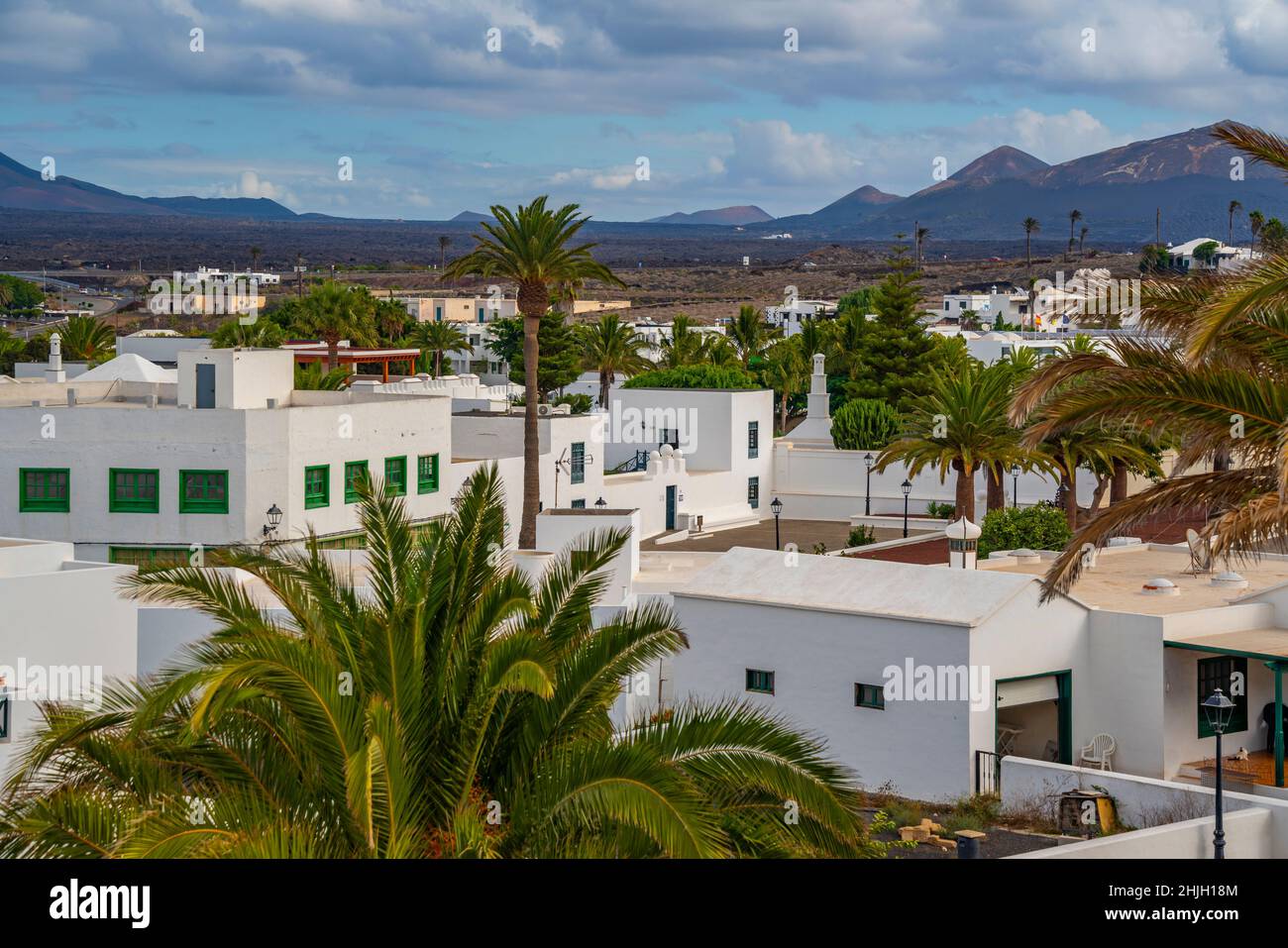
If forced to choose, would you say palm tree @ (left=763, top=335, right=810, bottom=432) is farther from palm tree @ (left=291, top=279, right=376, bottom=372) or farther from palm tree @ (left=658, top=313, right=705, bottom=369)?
palm tree @ (left=291, top=279, right=376, bottom=372)

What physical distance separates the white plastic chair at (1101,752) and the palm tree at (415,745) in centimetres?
1245

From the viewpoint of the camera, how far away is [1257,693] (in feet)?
79.1

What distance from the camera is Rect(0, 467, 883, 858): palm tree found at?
10484 mm

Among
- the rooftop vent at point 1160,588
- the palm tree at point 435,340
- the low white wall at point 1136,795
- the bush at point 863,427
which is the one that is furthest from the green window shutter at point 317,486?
the palm tree at point 435,340

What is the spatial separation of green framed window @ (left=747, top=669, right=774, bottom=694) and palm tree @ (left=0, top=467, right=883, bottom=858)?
482 inches

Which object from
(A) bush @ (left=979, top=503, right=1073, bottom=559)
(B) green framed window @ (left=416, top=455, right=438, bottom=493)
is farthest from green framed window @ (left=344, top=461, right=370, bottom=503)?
(A) bush @ (left=979, top=503, right=1073, bottom=559)

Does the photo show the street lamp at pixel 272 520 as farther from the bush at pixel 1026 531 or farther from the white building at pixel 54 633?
the bush at pixel 1026 531

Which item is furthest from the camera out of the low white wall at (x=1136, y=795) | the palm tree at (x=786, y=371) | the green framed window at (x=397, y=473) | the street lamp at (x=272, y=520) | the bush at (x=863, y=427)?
the palm tree at (x=786, y=371)

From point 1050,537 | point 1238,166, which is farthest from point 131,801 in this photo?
point 1050,537

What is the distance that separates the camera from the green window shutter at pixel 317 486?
4022 centimetres

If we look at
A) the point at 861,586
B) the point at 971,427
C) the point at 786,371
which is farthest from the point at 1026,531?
the point at 786,371
